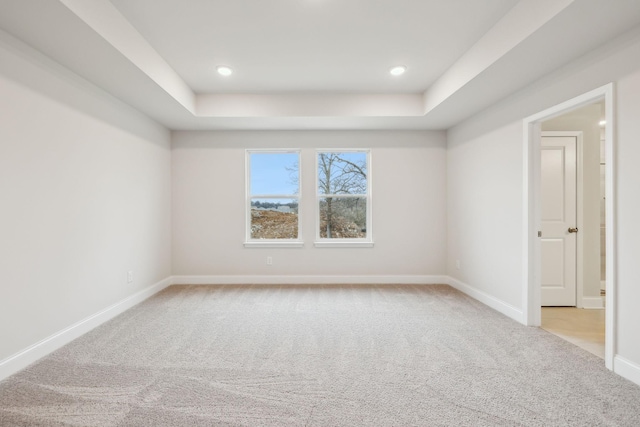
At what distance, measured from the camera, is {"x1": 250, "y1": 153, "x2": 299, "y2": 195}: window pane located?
5047 mm

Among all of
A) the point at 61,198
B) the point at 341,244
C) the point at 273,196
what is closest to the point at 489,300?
the point at 341,244

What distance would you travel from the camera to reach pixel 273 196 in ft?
16.5

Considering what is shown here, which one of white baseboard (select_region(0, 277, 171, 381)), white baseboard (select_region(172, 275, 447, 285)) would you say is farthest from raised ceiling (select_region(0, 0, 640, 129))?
white baseboard (select_region(172, 275, 447, 285))

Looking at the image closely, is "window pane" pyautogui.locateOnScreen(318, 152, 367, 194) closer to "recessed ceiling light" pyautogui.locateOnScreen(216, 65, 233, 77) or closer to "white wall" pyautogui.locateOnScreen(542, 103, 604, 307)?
"recessed ceiling light" pyautogui.locateOnScreen(216, 65, 233, 77)

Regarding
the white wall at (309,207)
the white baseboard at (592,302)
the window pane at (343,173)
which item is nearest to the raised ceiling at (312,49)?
the white wall at (309,207)

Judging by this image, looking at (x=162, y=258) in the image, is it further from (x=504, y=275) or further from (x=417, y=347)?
(x=504, y=275)

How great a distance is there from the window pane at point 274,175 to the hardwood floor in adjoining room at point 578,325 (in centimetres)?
363

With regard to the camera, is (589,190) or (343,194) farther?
(343,194)

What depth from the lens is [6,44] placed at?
220cm

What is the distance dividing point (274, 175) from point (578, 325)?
4216mm

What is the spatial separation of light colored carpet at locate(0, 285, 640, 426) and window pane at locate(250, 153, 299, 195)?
7.06 feet

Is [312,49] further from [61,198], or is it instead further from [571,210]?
[571,210]

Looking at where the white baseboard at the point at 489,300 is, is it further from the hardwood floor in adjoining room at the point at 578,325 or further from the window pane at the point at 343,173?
the window pane at the point at 343,173

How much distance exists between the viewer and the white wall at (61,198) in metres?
2.27
